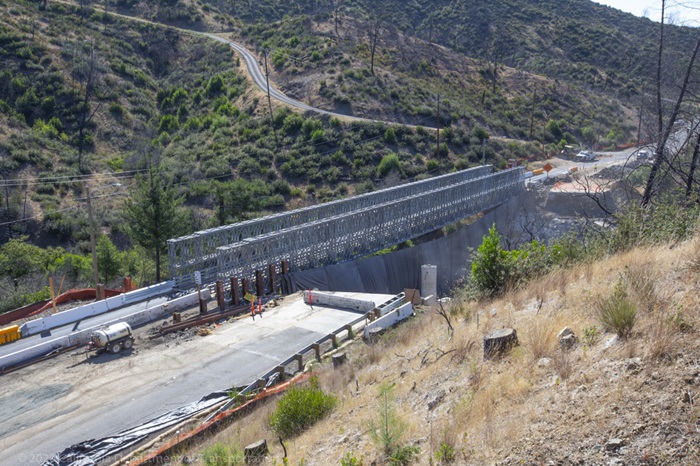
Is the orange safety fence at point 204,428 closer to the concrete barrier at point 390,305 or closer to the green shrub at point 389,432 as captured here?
the green shrub at point 389,432

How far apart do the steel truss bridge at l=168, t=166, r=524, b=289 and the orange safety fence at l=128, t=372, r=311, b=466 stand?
963 centimetres

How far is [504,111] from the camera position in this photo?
63812 millimetres

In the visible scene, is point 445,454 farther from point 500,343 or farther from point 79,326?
point 79,326

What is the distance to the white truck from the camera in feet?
51.7

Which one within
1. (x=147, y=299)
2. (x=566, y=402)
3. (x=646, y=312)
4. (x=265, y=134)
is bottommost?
(x=147, y=299)

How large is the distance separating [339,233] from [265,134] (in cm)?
2659

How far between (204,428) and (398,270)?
18023 millimetres

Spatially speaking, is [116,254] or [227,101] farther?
[227,101]

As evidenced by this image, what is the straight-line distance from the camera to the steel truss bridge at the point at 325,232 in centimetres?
2184

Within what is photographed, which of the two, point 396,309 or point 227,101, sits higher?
point 227,101

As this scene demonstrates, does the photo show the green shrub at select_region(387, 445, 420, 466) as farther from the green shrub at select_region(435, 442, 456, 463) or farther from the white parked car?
the white parked car

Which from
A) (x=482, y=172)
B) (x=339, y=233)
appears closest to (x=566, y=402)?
(x=339, y=233)

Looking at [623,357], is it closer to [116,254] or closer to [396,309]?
[396,309]

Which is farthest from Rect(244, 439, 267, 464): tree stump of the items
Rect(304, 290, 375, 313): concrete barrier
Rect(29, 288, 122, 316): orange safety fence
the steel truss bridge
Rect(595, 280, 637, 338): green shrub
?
Rect(29, 288, 122, 316): orange safety fence
